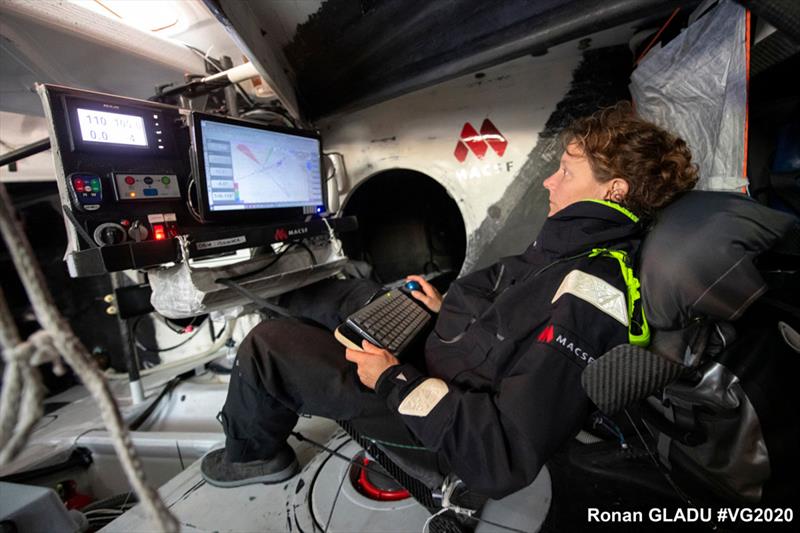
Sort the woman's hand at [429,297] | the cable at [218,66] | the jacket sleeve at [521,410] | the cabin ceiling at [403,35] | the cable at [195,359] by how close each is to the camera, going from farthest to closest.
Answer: the cable at [195,359]
the cable at [218,66]
the woman's hand at [429,297]
the cabin ceiling at [403,35]
the jacket sleeve at [521,410]

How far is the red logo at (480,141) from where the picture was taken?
200 cm

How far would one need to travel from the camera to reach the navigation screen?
42.9 inches

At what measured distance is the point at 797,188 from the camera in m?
1.17

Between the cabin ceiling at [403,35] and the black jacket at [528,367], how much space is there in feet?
2.11

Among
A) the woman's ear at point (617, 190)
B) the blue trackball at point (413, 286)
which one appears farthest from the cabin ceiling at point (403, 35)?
the blue trackball at point (413, 286)

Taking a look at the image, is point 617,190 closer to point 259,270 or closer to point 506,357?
point 506,357

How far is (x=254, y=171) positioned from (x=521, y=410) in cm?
111

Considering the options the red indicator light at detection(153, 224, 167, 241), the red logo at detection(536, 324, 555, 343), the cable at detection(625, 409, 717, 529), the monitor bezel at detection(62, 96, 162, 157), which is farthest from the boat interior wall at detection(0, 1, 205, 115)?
the cable at detection(625, 409, 717, 529)

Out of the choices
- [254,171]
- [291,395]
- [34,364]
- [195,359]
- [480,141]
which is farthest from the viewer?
[195,359]

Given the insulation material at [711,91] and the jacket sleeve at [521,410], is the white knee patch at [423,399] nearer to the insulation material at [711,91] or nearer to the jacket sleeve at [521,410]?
the jacket sleeve at [521,410]

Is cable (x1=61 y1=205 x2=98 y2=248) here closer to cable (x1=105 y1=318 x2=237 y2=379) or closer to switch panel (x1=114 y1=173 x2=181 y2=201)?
switch panel (x1=114 y1=173 x2=181 y2=201)

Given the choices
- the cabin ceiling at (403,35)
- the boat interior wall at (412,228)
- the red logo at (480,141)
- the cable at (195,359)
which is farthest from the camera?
the boat interior wall at (412,228)

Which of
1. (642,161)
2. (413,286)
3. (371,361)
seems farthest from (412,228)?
(371,361)

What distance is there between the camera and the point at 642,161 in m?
0.96
